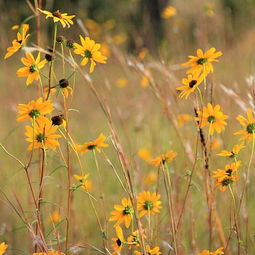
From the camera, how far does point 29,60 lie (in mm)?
1154

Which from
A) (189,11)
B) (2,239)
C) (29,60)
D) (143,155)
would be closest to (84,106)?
(143,155)

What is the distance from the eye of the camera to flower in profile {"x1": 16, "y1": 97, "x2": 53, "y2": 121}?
107 centimetres

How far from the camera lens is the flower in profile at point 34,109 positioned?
1.07 meters

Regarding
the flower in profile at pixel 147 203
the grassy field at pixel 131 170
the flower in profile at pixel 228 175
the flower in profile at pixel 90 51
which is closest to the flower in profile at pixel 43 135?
the grassy field at pixel 131 170

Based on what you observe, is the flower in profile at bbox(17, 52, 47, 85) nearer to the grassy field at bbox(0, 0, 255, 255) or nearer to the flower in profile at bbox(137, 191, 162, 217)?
the grassy field at bbox(0, 0, 255, 255)

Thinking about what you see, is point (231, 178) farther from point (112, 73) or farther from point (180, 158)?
point (112, 73)

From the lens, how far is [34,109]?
1074mm

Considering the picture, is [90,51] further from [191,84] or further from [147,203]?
[147,203]

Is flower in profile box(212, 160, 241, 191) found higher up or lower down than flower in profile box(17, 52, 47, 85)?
lower down

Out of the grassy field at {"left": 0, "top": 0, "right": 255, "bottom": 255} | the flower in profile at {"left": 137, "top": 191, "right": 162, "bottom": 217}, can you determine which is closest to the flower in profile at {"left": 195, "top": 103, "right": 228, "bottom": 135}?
the grassy field at {"left": 0, "top": 0, "right": 255, "bottom": 255}

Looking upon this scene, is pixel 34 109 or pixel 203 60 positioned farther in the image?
pixel 203 60

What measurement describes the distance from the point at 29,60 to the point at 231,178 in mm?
539

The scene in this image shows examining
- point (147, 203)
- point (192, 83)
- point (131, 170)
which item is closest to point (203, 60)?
point (192, 83)

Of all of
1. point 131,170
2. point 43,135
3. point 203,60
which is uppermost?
point 203,60
